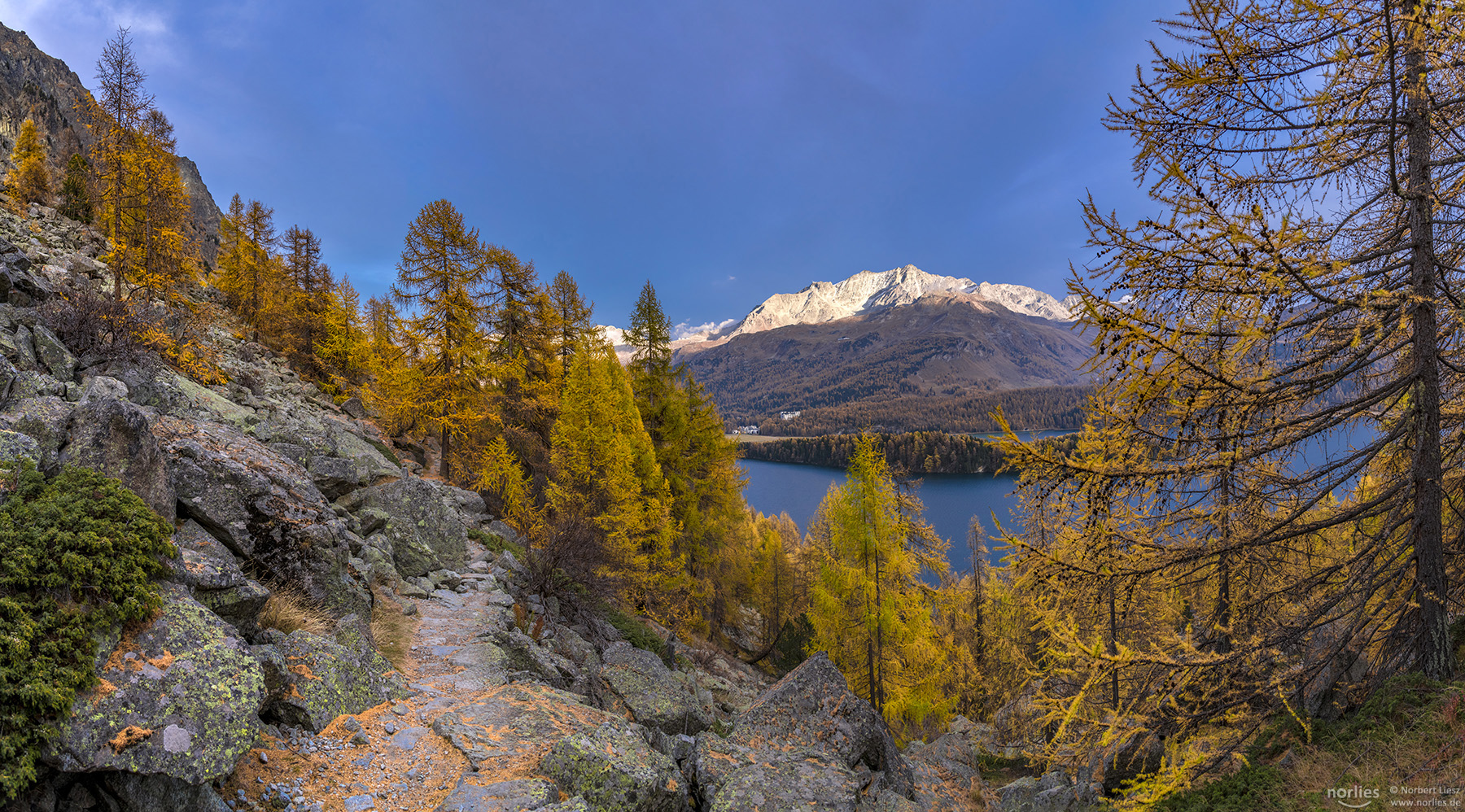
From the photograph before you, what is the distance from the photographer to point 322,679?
4.47 m

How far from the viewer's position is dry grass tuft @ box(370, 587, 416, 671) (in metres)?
6.37

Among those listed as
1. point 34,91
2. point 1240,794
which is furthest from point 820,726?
point 34,91

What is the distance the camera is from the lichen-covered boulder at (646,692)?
8.19m

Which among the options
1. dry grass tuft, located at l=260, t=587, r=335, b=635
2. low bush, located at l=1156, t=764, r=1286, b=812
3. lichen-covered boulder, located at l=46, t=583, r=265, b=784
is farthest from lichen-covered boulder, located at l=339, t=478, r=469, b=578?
low bush, located at l=1156, t=764, r=1286, b=812

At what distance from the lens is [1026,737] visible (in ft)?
51.8

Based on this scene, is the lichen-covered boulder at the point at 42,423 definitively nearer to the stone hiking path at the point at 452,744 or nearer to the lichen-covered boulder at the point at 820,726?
the stone hiking path at the point at 452,744

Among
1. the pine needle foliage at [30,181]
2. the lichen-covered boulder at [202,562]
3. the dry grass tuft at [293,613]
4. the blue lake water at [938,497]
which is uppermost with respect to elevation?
the pine needle foliage at [30,181]

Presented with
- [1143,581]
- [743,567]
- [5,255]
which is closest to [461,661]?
[1143,581]

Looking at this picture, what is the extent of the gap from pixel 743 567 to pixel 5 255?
24.1m

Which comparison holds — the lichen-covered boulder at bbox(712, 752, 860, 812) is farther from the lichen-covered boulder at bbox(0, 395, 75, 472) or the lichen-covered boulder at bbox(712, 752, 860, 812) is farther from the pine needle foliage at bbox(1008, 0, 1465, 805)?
the lichen-covered boulder at bbox(0, 395, 75, 472)

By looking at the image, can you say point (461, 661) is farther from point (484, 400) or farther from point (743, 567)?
point (743, 567)

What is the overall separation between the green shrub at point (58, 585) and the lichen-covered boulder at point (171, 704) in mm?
108

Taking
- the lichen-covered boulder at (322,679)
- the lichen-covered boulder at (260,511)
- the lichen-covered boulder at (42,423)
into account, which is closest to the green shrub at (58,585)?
the lichen-covered boulder at (42,423)

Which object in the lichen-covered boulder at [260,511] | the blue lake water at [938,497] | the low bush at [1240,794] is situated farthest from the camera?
the blue lake water at [938,497]
